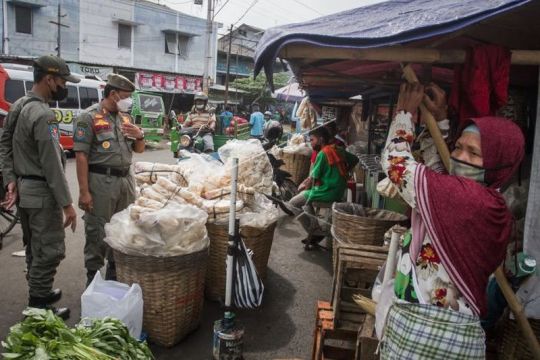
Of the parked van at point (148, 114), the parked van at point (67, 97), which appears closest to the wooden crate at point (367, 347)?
the parked van at point (67, 97)

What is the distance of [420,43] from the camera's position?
1.91 m

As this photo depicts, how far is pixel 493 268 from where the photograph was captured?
5.52ft

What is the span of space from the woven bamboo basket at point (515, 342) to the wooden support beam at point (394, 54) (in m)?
1.35

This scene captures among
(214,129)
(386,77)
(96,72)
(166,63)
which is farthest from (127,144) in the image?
(166,63)

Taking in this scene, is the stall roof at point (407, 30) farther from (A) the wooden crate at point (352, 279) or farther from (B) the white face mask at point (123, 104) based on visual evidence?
(B) the white face mask at point (123, 104)

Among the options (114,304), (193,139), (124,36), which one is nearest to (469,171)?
(114,304)

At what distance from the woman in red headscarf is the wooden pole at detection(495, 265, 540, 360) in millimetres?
294

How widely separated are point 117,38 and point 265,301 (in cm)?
2420

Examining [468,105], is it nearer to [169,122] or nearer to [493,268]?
[493,268]

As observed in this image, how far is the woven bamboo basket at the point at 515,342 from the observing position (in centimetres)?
212

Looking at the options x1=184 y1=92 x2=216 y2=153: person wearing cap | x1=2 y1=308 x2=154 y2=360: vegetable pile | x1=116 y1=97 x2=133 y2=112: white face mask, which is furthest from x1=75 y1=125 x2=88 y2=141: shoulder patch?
x1=184 y1=92 x2=216 y2=153: person wearing cap

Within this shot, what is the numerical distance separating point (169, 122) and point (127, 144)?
56.2ft

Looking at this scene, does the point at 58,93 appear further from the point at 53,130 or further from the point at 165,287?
the point at 165,287

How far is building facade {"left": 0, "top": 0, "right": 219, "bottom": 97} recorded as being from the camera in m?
21.2
